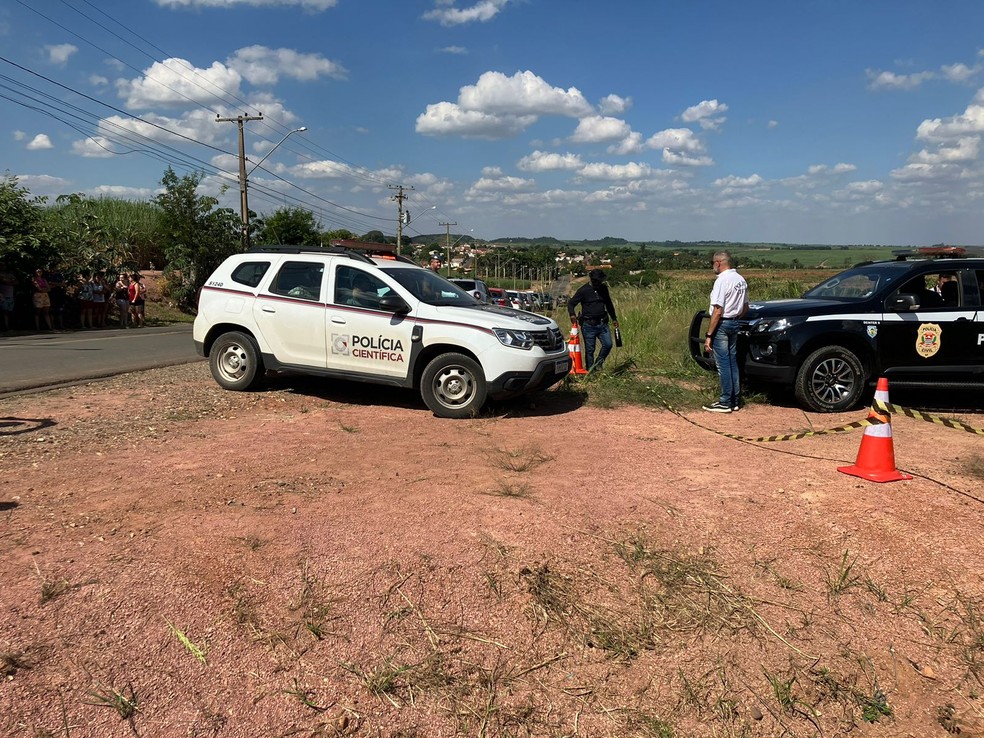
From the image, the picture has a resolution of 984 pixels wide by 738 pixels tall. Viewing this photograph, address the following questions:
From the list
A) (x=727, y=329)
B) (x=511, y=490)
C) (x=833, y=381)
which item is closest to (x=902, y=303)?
(x=833, y=381)

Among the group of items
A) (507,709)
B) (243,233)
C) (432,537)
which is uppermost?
(243,233)

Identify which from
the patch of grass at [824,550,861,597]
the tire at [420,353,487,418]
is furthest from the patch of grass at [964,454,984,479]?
the tire at [420,353,487,418]

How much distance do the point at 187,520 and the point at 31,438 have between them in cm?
296

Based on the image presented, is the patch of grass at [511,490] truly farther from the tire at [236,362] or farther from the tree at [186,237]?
the tree at [186,237]

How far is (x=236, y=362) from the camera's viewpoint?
848 centimetres

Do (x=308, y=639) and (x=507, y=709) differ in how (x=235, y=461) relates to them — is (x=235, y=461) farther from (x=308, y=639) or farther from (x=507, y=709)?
(x=507, y=709)

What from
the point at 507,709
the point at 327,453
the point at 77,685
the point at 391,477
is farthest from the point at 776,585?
the point at 327,453

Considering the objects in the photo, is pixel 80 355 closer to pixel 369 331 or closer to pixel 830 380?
pixel 369 331

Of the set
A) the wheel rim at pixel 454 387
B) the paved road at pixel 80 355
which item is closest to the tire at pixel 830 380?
the wheel rim at pixel 454 387

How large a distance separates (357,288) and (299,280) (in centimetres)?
79

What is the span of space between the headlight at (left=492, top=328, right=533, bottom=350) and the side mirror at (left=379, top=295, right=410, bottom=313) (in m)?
1.05

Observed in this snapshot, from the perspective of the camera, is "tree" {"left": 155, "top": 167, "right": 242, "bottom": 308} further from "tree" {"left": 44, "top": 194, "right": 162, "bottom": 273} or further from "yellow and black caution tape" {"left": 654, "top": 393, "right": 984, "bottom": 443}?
"yellow and black caution tape" {"left": 654, "top": 393, "right": 984, "bottom": 443}

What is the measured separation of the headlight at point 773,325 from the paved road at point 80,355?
894 cm

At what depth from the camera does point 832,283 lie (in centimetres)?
880
